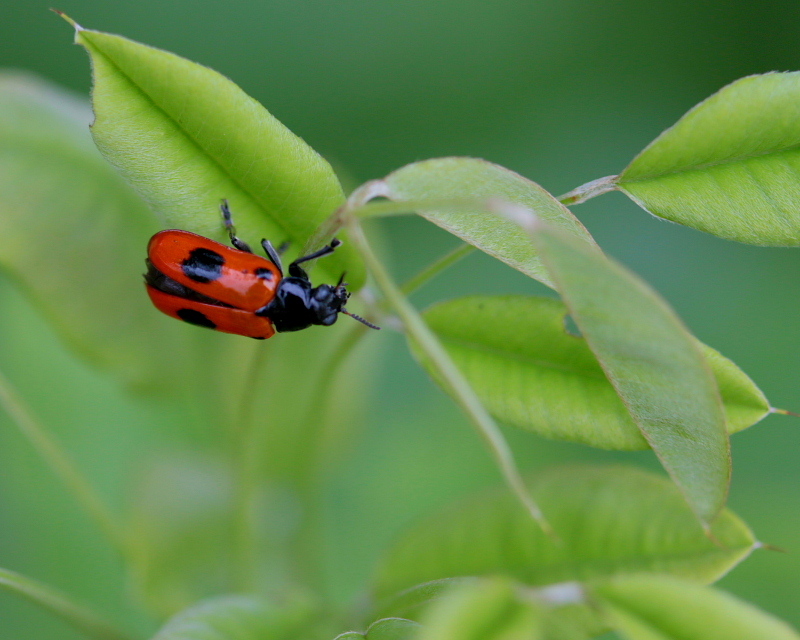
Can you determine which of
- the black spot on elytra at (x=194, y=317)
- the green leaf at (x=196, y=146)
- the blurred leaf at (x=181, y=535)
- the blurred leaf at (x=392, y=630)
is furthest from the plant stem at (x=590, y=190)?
the blurred leaf at (x=181, y=535)

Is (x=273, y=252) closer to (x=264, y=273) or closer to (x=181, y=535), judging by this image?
(x=264, y=273)

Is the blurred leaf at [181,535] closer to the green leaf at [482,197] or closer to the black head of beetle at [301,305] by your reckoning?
the black head of beetle at [301,305]

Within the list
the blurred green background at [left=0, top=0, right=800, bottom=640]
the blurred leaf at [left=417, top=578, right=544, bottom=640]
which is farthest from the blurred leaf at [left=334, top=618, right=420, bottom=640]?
the blurred green background at [left=0, top=0, right=800, bottom=640]

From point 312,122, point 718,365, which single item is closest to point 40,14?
point 312,122

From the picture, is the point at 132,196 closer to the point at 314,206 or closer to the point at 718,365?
the point at 314,206

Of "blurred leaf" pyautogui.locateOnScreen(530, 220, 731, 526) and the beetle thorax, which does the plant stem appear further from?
the beetle thorax
